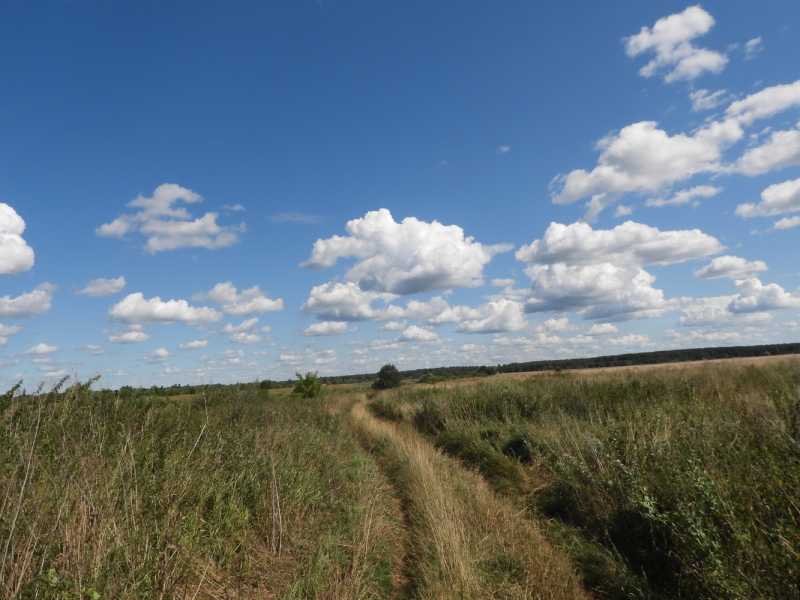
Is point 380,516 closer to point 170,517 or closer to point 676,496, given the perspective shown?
point 170,517

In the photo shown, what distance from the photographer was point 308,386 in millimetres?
39906

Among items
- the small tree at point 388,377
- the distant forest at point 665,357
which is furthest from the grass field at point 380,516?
the small tree at point 388,377

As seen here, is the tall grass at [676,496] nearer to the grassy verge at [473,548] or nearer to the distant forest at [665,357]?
the grassy verge at [473,548]

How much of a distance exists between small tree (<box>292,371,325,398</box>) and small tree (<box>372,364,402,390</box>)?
30.9 metres

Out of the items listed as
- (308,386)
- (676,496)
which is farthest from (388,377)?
(676,496)

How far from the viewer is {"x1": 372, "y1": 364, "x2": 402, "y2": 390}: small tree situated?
7138 cm

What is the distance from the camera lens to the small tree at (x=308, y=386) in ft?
130

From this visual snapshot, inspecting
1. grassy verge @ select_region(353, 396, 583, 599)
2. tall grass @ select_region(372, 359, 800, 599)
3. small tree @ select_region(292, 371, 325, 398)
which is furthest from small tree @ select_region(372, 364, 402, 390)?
grassy verge @ select_region(353, 396, 583, 599)

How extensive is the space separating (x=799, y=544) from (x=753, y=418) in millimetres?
3199

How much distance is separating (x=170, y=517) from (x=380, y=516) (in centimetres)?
331

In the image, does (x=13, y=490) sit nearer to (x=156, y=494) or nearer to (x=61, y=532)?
(x=61, y=532)

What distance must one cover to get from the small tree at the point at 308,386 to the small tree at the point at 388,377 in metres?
30.9

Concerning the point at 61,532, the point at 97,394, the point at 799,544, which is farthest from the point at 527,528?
the point at 97,394

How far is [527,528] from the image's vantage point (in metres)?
5.86
